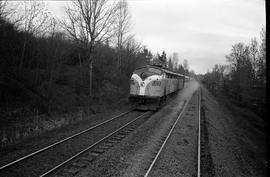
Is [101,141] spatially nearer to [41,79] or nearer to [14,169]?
[14,169]

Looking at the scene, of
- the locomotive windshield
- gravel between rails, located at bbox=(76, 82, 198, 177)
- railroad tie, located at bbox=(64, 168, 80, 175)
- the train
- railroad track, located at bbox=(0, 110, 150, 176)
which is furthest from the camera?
the locomotive windshield

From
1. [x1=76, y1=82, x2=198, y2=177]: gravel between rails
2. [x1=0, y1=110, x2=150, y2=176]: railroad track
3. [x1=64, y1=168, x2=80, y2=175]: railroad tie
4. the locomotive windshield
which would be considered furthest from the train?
[x1=64, y1=168, x2=80, y2=175]: railroad tie

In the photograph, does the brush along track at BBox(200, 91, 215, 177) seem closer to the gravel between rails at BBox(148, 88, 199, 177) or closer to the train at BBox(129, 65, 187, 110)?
the gravel between rails at BBox(148, 88, 199, 177)

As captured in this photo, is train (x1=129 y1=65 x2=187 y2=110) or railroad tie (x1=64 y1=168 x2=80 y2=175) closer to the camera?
railroad tie (x1=64 y1=168 x2=80 y2=175)

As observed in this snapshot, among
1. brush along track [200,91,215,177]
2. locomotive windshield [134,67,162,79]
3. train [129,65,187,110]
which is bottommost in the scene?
brush along track [200,91,215,177]

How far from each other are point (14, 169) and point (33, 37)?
10587 mm

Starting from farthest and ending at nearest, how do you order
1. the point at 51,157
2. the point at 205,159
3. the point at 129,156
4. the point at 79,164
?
the point at 205,159 < the point at 129,156 < the point at 51,157 < the point at 79,164

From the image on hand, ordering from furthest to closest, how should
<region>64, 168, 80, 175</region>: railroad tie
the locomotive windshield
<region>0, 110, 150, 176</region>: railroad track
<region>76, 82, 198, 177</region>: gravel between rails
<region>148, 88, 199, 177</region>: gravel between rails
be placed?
the locomotive windshield → <region>148, 88, 199, 177</region>: gravel between rails → <region>76, 82, 198, 177</region>: gravel between rails → <region>64, 168, 80, 175</region>: railroad tie → <region>0, 110, 150, 176</region>: railroad track

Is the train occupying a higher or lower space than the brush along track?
higher

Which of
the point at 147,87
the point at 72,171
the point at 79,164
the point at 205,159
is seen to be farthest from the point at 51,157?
the point at 147,87

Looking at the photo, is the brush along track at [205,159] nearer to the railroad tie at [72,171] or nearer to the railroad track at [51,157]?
the railroad tie at [72,171]

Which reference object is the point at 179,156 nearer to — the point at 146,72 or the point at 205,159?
the point at 205,159

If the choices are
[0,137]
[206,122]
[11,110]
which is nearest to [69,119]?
[11,110]

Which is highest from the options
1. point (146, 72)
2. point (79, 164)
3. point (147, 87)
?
point (146, 72)
